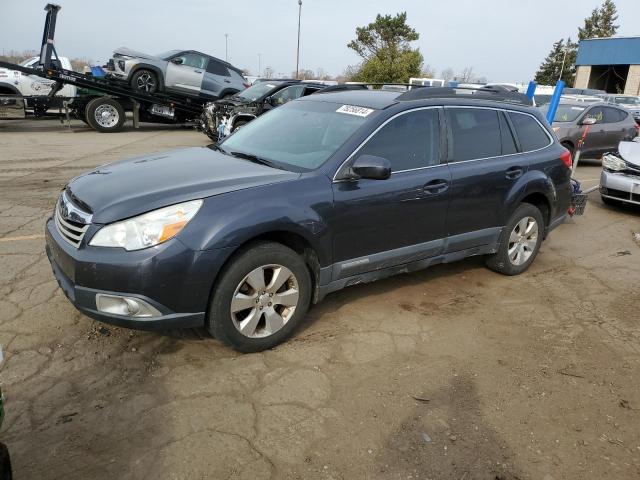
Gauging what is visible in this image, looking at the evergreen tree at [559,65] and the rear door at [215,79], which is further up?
the evergreen tree at [559,65]

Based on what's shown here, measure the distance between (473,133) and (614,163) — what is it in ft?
15.9

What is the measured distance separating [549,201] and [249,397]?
3.60m

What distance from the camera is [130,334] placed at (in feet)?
11.4

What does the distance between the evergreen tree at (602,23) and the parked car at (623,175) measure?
67.3 m

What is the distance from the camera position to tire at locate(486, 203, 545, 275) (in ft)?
15.5

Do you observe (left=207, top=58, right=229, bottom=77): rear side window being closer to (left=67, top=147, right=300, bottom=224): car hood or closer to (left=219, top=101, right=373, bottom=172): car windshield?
(left=219, top=101, right=373, bottom=172): car windshield

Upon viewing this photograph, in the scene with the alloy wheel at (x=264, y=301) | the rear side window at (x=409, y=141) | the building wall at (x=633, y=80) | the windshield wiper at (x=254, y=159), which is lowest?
the alloy wheel at (x=264, y=301)

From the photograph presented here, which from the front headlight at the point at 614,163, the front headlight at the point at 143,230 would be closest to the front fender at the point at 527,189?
the front headlight at the point at 143,230

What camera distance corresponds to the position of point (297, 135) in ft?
13.2

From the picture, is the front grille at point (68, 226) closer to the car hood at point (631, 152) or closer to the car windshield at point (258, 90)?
the car hood at point (631, 152)

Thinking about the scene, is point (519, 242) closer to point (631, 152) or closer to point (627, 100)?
point (631, 152)

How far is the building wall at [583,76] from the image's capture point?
162ft

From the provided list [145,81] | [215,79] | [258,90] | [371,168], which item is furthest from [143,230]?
[215,79]

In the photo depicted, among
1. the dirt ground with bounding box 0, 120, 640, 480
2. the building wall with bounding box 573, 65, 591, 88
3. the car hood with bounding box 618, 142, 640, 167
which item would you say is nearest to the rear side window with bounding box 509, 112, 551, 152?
the dirt ground with bounding box 0, 120, 640, 480
